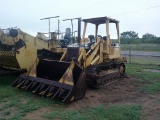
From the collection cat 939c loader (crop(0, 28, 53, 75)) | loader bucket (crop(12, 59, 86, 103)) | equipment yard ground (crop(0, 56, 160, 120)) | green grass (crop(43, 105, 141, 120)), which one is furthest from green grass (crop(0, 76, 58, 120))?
cat 939c loader (crop(0, 28, 53, 75))

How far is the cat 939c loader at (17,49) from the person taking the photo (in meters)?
8.19

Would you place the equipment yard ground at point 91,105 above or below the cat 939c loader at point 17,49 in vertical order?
below

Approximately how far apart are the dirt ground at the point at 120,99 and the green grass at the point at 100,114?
0.24 meters

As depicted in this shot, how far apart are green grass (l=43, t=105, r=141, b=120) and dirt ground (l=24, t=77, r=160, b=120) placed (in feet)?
0.77

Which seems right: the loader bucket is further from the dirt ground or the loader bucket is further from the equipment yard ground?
the dirt ground

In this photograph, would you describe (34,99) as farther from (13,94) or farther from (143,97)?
(143,97)

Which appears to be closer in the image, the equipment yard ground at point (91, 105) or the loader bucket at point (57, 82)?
the equipment yard ground at point (91, 105)

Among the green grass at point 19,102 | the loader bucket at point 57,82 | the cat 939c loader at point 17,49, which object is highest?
the cat 939c loader at point 17,49

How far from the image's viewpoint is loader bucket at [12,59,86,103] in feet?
20.5

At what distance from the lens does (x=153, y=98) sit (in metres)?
6.99

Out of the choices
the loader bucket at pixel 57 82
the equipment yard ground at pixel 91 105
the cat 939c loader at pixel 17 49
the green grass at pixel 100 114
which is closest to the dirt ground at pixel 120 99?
the equipment yard ground at pixel 91 105

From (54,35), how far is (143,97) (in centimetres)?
512

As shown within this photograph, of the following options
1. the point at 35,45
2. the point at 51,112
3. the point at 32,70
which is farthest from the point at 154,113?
the point at 35,45

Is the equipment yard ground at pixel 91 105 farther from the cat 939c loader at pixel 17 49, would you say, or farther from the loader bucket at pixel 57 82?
the cat 939c loader at pixel 17 49
